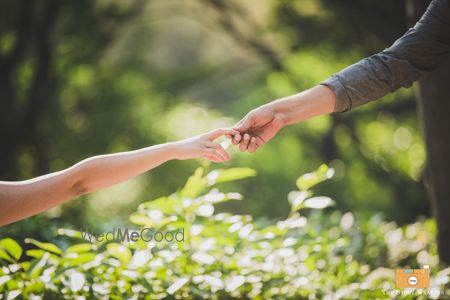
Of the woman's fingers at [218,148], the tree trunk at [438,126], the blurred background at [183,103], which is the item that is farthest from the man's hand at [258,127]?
the blurred background at [183,103]

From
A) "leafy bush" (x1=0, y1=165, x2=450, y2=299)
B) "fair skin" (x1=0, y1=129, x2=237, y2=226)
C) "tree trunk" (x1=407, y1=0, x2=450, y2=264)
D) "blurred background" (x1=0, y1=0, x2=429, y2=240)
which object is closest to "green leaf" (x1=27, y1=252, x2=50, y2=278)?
"leafy bush" (x1=0, y1=165, x2=450, y2=299)

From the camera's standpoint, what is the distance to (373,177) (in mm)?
6918

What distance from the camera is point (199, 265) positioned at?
259 cm

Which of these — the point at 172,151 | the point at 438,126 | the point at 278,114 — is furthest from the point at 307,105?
the point at 438,126

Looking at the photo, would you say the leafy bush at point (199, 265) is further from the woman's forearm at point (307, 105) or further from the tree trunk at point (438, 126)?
the tree trunk at point (438, 126)

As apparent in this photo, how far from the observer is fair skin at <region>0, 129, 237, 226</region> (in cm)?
215

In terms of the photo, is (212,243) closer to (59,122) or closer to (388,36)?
(388,36)

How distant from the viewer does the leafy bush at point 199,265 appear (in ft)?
7.88

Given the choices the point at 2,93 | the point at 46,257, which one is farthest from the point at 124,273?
the point at 2,93

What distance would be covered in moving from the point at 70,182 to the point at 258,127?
0.88 metres

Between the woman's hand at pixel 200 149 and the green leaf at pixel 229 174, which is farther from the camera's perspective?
the green leaf at pixel 229 174

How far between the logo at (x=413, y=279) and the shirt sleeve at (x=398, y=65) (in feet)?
2.96

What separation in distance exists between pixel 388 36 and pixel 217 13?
2.91 metres

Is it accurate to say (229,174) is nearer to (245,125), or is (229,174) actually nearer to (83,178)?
(245,125)
